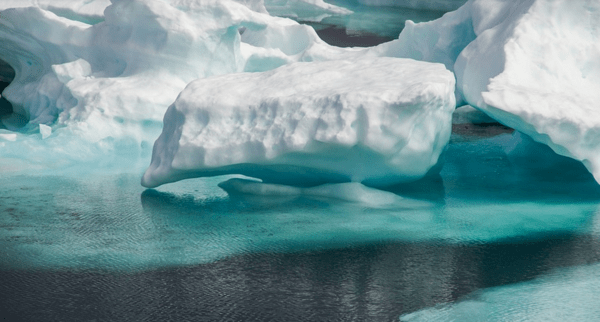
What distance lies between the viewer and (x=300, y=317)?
9.72 ft

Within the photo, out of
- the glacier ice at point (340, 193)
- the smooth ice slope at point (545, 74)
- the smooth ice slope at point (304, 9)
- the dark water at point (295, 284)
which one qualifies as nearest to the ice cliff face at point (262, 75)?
the smooth ice slope at point (545, 74)

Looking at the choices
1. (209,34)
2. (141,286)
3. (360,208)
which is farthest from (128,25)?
(141,286)

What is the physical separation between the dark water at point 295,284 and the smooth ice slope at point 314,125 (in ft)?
2.46

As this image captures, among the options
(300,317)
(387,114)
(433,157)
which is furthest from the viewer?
(433,157)

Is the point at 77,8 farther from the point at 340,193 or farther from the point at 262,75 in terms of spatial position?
the point at 340,193

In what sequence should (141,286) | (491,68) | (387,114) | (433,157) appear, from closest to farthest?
(141,286), (387,114), (433,157), (491,68)

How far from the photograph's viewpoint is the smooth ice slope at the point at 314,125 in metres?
4.16

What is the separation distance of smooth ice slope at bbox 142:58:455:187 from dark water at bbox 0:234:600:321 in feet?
2.46

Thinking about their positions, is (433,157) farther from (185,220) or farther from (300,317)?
(300,317)

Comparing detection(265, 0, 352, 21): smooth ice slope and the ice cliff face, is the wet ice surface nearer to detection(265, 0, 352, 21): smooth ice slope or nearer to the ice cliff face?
the ice cliff face

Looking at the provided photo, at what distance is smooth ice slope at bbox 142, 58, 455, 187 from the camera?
13.6 ft

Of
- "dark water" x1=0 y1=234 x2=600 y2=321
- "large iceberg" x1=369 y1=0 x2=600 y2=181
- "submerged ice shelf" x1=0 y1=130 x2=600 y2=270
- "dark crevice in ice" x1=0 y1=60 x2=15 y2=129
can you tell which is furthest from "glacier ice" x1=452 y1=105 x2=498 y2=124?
"dark crevice in ice" x1=0 y1=60 x2=15 y2=129

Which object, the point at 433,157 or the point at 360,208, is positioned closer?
the point at 360,208

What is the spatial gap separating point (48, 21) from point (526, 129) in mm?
4721
